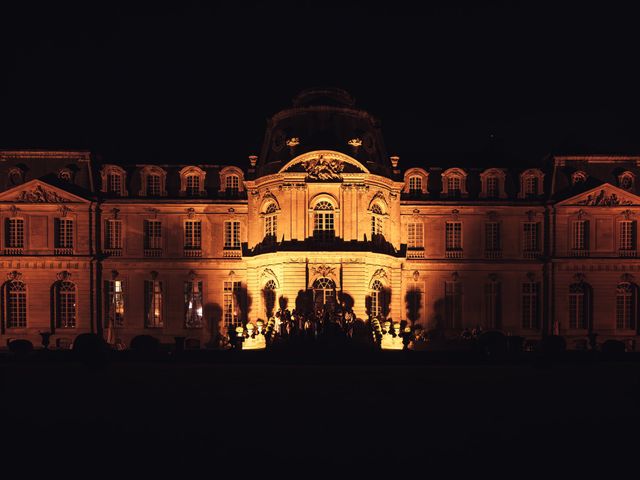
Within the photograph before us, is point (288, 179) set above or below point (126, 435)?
above

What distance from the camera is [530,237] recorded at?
52562 millimetres

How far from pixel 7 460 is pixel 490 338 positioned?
2740cm

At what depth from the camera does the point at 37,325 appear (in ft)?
166

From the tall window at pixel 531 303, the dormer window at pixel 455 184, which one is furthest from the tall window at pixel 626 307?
the dormer window at pixel 455 184

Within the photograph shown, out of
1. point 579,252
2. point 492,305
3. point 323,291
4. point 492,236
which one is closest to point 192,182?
point 323,291

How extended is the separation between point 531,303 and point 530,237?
13.1 ft

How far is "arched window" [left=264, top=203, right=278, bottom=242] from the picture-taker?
47125 mm

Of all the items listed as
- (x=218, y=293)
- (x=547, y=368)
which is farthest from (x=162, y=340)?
(x=547, y=368)

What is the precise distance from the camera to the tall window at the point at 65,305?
167 feet

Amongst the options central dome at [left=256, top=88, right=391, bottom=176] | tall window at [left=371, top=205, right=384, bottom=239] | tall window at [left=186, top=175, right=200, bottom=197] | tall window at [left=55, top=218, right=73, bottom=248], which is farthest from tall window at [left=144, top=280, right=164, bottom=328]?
tall window at [left=371, top=205, right=384, bottom=239]

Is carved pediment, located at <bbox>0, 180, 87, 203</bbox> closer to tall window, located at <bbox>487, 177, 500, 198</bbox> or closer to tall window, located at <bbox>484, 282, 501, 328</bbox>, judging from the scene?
tall window, located at <bbox>487, 177, 500, 198</bbox>

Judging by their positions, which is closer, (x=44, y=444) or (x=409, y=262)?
(x=44, y=444)

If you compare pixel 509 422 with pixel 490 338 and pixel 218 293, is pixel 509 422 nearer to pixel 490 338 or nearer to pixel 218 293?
pixel 490 338

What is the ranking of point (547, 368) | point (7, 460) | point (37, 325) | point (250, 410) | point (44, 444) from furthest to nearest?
point (37, 325) < point (547, 368) < point (250, 410) < point (44, 444) < point (7, 460)
